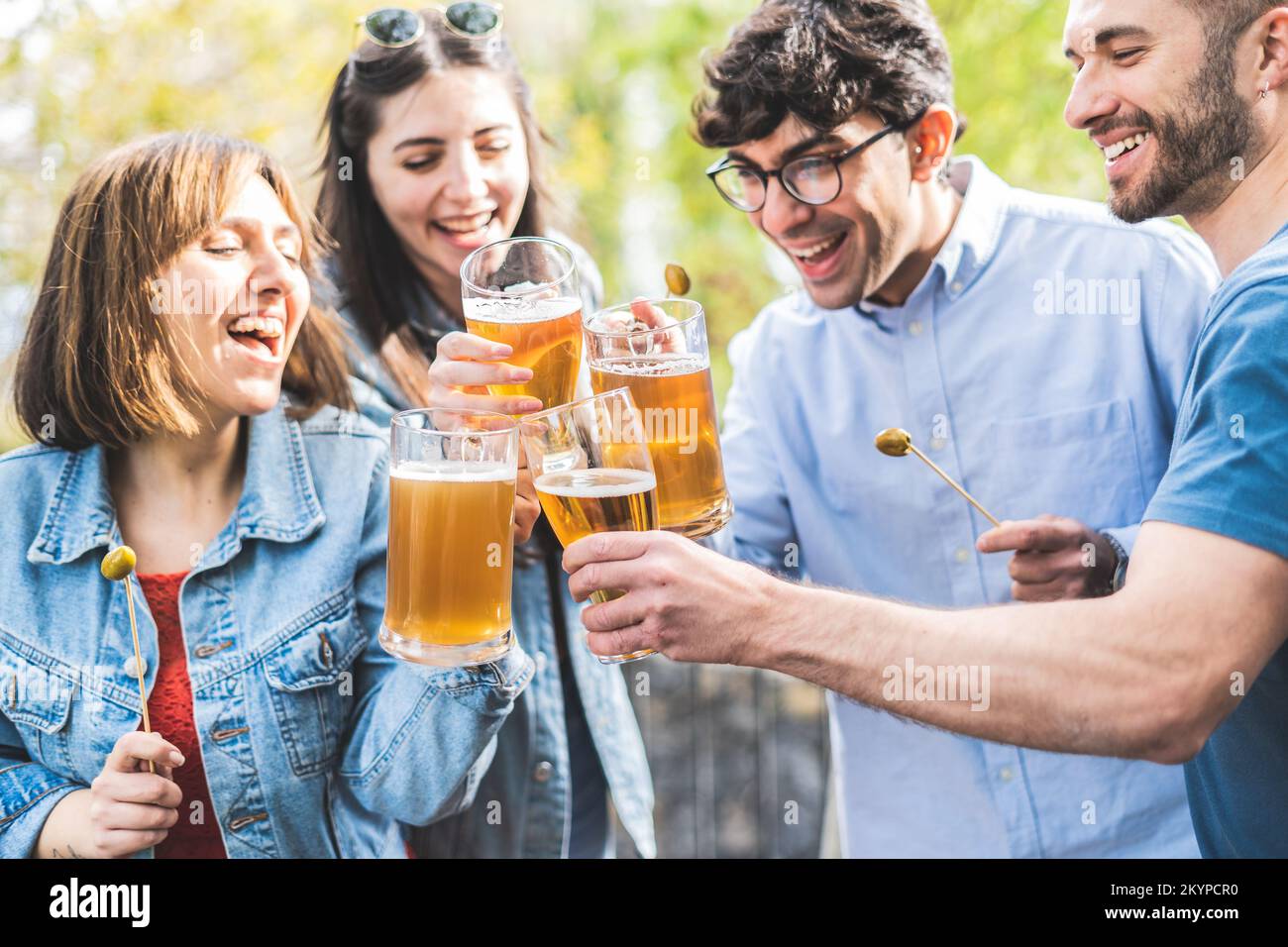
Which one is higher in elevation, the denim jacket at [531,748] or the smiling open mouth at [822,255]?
the smiling open mouth at [822,255]

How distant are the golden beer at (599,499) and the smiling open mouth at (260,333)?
0.70m

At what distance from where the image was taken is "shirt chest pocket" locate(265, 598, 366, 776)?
2043 millimetres

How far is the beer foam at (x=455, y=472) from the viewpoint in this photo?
1.60m

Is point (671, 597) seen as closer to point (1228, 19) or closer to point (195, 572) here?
point (195, 572)

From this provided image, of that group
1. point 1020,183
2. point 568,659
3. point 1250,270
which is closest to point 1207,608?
point 1250,270

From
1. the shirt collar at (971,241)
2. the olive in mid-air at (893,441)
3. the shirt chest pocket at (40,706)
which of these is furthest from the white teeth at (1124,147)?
the shirt chest pocket at (40,706)

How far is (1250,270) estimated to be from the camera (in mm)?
1590

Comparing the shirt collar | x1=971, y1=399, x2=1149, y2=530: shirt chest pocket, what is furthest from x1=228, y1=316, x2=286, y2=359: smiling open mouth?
x1=971, y1=399, x2=1149, y2=530: shirt chest pocket

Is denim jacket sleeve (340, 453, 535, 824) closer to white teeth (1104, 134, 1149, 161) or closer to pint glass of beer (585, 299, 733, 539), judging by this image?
pint glass of beer (585, 299, 733, 539)

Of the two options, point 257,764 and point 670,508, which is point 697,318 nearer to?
point 670,508

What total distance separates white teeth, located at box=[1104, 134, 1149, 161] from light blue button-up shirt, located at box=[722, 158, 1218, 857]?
399 millimetres

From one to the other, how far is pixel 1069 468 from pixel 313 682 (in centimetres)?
151

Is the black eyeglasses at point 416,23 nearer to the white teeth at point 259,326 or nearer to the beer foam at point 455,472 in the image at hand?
the white teeth at point 259,326

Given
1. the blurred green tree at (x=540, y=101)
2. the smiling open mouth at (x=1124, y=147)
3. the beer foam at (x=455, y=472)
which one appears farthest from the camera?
the blurred green tree at (x=540, y=101)
